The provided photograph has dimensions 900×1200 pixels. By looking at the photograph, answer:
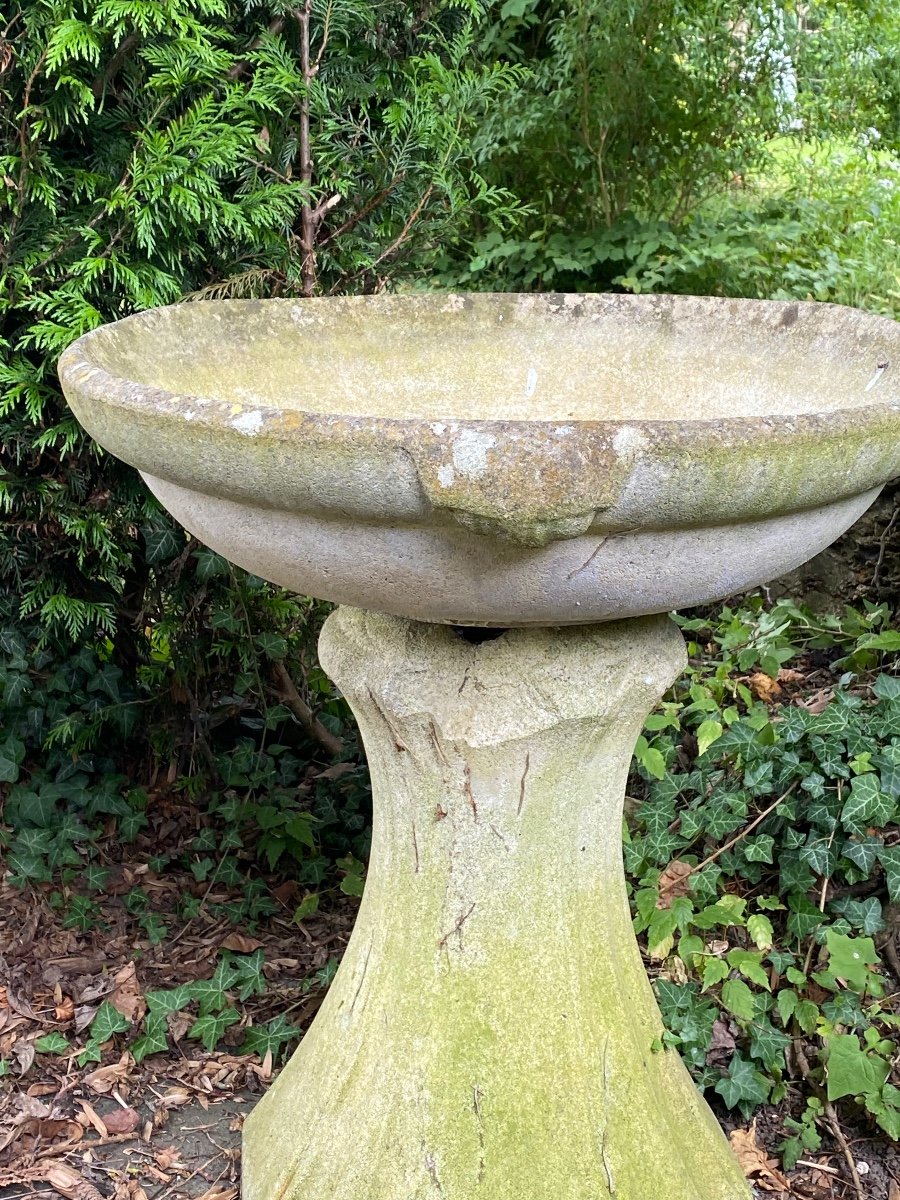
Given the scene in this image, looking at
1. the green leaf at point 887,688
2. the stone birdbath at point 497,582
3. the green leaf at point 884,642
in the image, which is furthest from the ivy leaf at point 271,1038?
the green leaf at point 884,642

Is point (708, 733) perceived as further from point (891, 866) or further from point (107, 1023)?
point (107, 1023)

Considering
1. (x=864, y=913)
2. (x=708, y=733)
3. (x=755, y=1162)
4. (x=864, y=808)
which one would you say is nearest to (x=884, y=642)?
(x=708, y=733)

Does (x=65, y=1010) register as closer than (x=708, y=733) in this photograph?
A: Yes

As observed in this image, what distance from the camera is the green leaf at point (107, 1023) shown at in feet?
7.00

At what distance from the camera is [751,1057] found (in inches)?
80.4

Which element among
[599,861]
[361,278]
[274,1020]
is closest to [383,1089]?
[599,861]

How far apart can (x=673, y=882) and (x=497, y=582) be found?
145 cm

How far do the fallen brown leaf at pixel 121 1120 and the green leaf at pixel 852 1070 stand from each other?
1.18m

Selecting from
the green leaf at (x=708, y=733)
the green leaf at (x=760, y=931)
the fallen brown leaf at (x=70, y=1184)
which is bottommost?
the fallen brown leaf at (x=70, y=1184)

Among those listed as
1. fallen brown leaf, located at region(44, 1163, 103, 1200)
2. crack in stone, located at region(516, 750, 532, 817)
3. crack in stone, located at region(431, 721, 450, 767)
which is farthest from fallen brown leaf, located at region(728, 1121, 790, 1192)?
fallen brown leaf, located at region(44, 1163, 103, 1200)

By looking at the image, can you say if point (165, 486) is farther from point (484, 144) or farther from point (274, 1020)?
point (484, 144)

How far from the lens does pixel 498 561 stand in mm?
1146

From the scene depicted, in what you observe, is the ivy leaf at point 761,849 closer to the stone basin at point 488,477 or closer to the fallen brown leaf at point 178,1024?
the stone basin at point 488,477

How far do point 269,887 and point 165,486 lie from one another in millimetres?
1466
